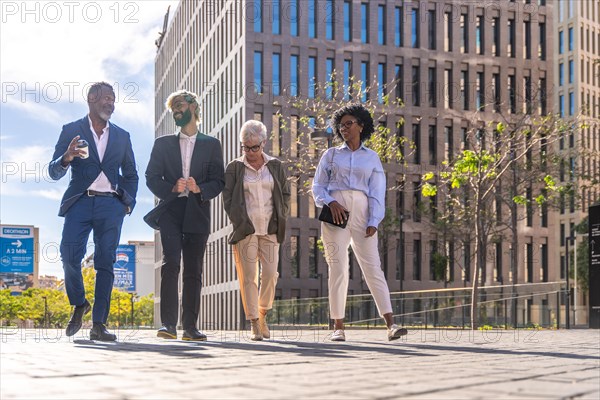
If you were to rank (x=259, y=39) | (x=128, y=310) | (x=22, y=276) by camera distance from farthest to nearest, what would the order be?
(x=128, y=310) → (x=22, y=276) → (x=259, y=39)

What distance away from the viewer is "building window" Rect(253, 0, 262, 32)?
57.7m

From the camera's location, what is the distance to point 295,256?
57125 millimetres

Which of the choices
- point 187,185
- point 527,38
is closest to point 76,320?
point 187,185

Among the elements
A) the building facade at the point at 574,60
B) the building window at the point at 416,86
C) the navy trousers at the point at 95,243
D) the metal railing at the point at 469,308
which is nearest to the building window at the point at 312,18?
the building window at the point at 416,86

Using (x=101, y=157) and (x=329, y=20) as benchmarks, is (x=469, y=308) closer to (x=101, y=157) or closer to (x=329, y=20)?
(x=101, y=157)

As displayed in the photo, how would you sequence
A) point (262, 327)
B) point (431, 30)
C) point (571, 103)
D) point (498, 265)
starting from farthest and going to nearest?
1. point (571, 103)
2. point (431, 30)
3. point (498, 265)
4. point (262, 327)

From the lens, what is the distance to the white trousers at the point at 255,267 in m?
9.45

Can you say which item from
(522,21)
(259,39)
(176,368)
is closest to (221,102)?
(259,39)

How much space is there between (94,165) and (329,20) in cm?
5270

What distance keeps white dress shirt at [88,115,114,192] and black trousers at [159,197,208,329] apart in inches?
23.9

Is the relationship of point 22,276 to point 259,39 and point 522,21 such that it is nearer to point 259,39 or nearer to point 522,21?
point 259,39

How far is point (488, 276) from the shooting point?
61531mm

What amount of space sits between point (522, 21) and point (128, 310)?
201 feet

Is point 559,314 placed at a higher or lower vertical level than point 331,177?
lower
